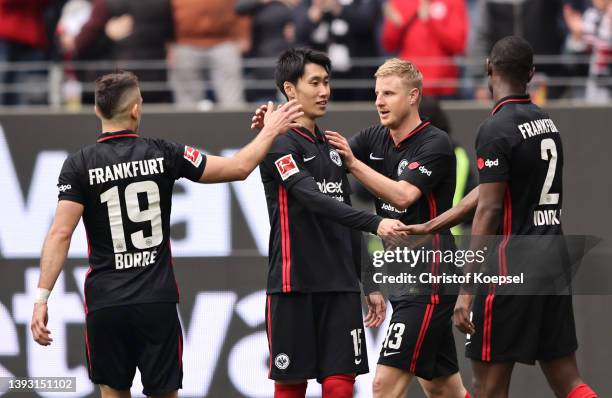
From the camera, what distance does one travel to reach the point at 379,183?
7.87 m

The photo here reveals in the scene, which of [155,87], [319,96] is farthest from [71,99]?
[319,96]

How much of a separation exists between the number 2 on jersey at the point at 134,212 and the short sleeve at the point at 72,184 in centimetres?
14

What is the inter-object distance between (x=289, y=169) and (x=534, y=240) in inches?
63.4

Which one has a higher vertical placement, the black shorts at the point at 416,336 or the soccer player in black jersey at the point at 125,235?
the soccer player in black jersey at the point at 125,235

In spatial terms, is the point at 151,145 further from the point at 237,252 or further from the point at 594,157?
the point at 594,157

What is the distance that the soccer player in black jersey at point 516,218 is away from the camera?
7578 millimetres

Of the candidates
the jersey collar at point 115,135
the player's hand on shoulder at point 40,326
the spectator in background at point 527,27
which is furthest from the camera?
the spectator in background at point 527,27

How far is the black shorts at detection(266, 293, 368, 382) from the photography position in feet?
25.7

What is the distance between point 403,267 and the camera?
26.8ft

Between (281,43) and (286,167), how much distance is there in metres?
4.55

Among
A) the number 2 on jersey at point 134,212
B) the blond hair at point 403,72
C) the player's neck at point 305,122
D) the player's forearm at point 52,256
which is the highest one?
the blond hair at point 403,72

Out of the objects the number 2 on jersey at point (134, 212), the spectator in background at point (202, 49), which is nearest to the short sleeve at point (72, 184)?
the number 2 on jersey at point (134, 212)

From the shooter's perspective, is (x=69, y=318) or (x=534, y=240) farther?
(x=69, y=318)

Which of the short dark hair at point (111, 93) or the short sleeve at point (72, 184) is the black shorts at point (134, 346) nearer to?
the short sleeve at point (72, 184)
